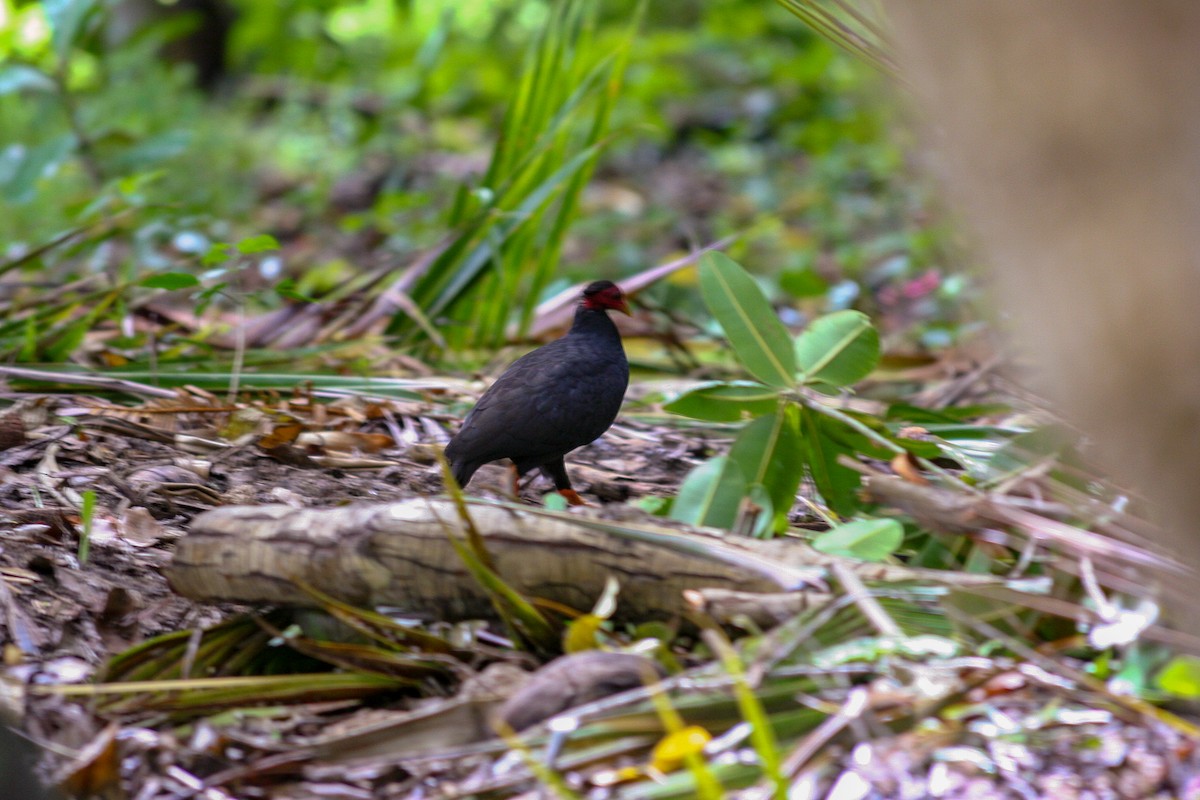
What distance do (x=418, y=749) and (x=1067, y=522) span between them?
3.70 ft

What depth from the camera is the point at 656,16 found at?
11.3 metres

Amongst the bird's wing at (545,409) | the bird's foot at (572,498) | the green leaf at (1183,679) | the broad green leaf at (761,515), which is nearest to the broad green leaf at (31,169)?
the bird's wing at (545,409)

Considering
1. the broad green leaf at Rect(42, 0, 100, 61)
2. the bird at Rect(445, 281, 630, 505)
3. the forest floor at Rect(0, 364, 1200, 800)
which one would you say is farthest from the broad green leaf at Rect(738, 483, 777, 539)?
the broad green leaf at Rect(42, 0, 100, 61)

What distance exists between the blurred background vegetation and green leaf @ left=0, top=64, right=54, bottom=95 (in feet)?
0.07

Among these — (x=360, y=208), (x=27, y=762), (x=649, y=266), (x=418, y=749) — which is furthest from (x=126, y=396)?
(x=360, y=208)

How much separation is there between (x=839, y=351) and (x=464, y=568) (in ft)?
3.11

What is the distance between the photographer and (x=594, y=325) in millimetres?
3389

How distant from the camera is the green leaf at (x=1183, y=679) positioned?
1.50 m

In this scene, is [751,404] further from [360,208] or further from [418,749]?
[360,208]

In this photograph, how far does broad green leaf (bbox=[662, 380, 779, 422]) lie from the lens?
234 centimetres

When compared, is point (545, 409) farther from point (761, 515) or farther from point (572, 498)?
point (761, 515)

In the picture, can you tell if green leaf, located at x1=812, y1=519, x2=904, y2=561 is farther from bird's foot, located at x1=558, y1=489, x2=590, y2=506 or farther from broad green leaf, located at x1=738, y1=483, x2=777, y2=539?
bird's foot, located at x1=558, y1=489, x2=590, y2=506

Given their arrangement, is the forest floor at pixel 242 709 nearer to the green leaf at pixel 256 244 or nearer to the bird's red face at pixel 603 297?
the green leaf at pixel 256 244

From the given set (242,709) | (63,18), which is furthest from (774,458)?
(63,18)
